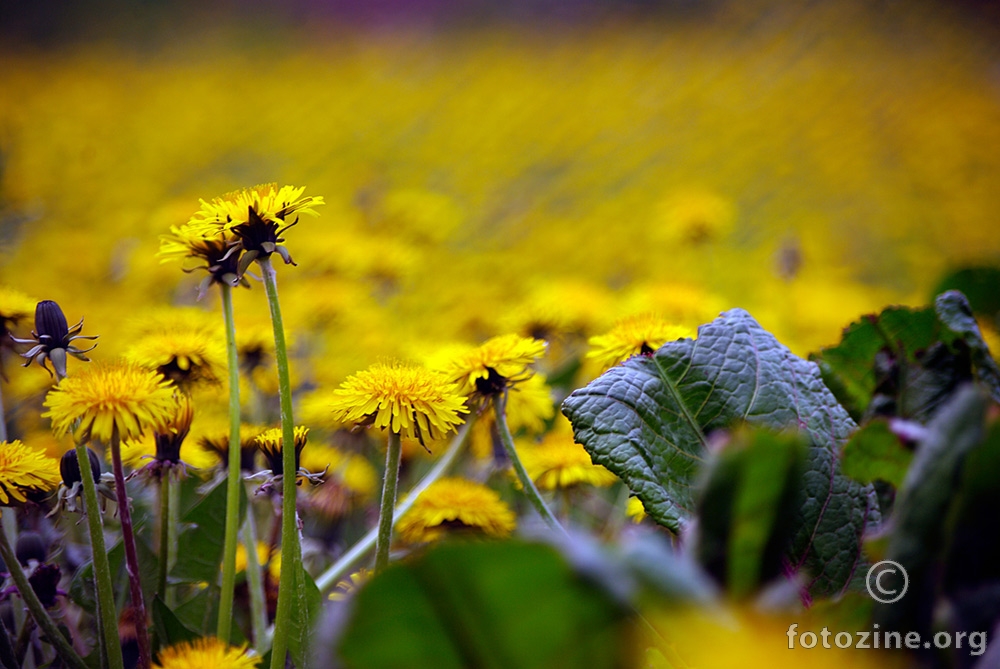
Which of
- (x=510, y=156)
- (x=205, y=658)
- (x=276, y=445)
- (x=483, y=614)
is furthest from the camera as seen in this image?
(x=510, y=156)

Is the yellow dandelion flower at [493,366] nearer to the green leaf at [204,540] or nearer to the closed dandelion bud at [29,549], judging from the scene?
the green leaf at [204,540]

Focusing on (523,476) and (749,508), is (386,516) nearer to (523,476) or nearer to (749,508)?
(523,476)

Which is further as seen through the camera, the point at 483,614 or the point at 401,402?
the point at 401,402

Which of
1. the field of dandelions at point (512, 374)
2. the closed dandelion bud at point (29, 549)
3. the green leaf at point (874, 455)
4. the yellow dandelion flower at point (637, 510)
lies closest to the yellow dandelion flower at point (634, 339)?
the field of dandelions at point (512, 374)

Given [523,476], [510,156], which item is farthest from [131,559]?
[510,156]

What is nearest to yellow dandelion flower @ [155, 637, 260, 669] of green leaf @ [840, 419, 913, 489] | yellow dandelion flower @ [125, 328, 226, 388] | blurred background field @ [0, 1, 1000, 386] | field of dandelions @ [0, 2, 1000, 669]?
field of dandelions @ [0, 2, 1000, 669]

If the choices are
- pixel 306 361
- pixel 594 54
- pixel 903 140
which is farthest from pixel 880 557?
pixel 594 54

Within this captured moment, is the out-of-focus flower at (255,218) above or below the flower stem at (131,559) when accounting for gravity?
above
